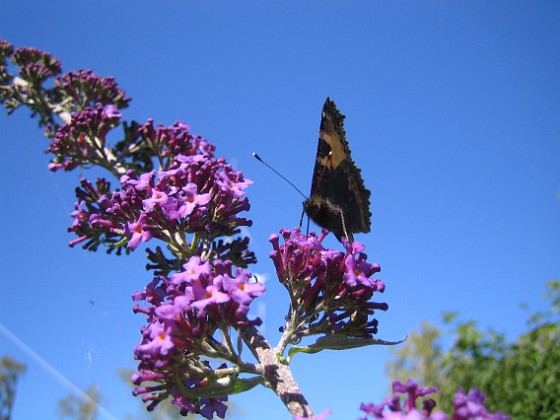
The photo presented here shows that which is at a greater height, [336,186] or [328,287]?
[336,186]

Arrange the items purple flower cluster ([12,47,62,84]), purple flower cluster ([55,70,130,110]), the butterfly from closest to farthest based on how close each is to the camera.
Answer: 1. the butterfly
2. purple flower cluster ([55,70,130,110])
3. purple flower cluster ([12,47,62,84])

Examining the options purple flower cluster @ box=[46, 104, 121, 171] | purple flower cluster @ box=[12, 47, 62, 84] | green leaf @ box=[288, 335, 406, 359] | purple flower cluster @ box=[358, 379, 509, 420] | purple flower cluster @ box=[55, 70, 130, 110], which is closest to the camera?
purple flower cluster @ box=[358, 379, 509, 420]

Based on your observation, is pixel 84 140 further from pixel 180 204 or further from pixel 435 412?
pixel 435 412

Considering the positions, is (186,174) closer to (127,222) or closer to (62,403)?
(127,222)

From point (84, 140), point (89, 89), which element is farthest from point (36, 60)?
point (84, 140)

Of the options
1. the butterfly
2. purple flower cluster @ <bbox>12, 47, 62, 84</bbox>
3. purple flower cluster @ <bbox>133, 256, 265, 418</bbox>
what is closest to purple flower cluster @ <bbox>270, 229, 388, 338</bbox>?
purple flower cluster @ <bbox>133, 256, 265, 418</bbox>

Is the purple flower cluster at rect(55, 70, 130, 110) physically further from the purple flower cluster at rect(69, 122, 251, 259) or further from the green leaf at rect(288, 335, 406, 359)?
the green leaf at rect(288, 335, 406, 359)
